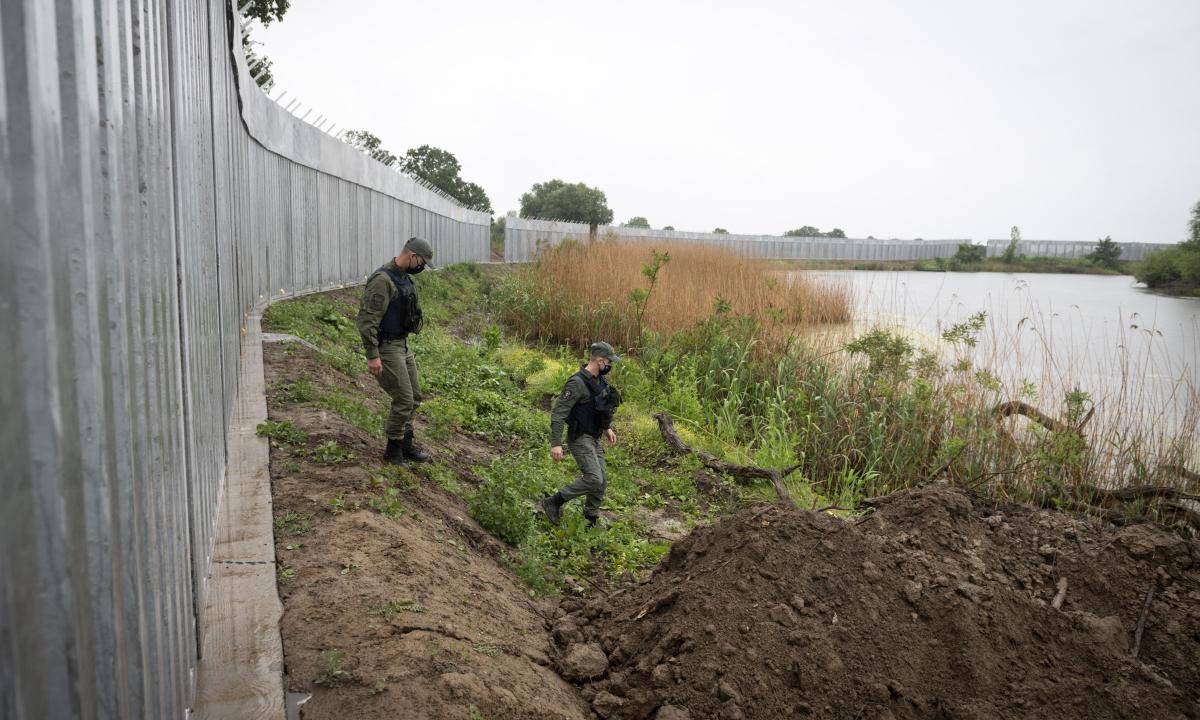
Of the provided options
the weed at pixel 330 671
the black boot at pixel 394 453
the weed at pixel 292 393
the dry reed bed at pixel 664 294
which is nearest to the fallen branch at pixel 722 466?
the dry reed bed at pixel 664 294

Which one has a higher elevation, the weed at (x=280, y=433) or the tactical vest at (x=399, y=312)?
the tactical vest at (x=399, y=312)

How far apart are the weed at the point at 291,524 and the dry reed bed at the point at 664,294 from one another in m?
7.57

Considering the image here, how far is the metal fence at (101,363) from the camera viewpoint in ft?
3.44

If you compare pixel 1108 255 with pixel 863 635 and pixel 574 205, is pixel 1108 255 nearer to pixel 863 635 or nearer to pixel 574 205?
pixel 574 205

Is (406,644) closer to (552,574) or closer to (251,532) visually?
(251,532)

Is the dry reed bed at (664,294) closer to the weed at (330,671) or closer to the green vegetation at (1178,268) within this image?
the weed at (330,671)

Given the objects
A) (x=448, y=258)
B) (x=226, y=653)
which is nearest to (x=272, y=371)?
(x=226, y=653)

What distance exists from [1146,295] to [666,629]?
1139 inches

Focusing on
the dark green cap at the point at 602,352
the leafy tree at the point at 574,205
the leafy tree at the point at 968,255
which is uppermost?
the leafy tree at the point at 574,205

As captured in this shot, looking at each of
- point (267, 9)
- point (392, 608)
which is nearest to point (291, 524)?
point (392, 608)

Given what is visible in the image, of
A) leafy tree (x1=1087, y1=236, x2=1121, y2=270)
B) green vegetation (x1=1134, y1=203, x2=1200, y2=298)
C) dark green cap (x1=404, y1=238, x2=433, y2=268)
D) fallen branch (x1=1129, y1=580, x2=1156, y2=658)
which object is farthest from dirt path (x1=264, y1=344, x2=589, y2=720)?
leafy tree (x1=1087, y1=236, x2=1121, y2=270)

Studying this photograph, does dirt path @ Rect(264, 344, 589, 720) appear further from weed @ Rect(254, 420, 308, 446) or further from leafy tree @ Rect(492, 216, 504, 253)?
leafy tree @ Rect(492, 216, 504, 253)

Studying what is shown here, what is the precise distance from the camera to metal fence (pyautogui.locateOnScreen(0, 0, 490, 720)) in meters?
1.05

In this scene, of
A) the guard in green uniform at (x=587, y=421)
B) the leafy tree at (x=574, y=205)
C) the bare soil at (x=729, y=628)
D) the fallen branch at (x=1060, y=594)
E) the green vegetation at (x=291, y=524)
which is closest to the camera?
the bare soil at (x=729, y=628)
